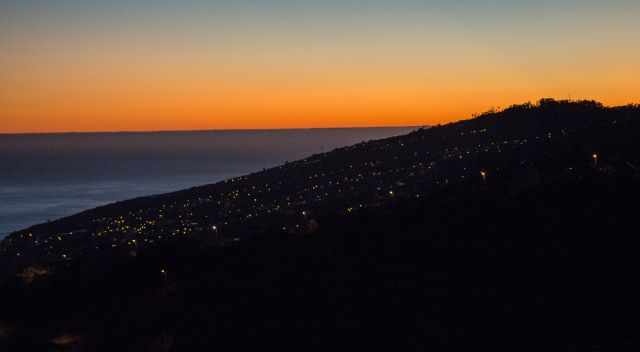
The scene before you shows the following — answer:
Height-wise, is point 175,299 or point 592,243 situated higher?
point 592,243

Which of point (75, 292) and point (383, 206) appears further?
point (383, 206)

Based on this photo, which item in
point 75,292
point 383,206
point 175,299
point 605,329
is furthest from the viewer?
point 383,206

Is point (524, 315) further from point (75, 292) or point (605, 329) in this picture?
point (75, 292)

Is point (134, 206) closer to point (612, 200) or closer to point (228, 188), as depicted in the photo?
point (228, 188)

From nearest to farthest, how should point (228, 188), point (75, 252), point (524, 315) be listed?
1. point (524, 315)
2. point (75, 252)
3. point (228, 188)

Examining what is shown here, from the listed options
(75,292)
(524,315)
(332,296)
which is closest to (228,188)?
(75,292)

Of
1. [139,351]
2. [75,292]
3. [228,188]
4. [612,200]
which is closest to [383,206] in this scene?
[612,200]
